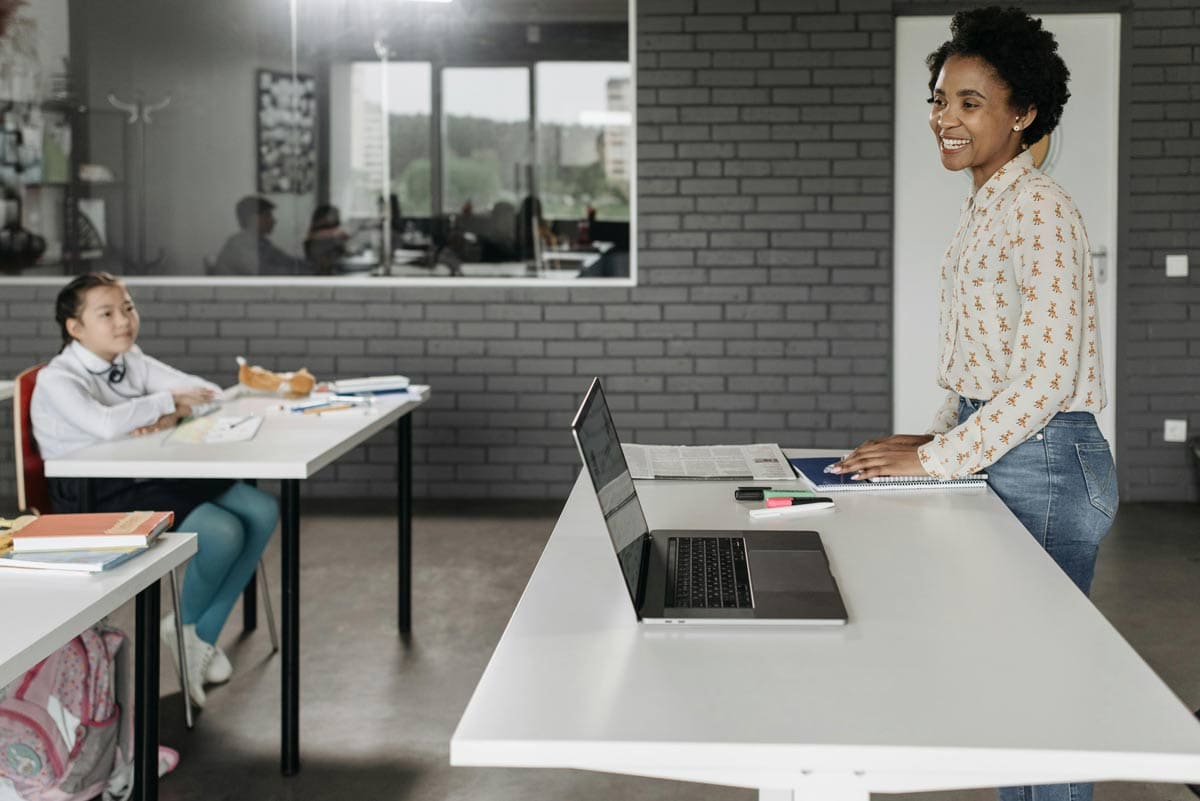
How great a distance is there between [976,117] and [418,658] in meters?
2.39

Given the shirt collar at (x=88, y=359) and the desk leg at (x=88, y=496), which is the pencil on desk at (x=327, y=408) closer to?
the shirt collar at (x=88, y=359)

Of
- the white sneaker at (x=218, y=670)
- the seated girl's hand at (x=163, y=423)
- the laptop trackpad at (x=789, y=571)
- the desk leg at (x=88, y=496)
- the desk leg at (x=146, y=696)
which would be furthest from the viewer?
the white sneaker at (x=218, y=670)

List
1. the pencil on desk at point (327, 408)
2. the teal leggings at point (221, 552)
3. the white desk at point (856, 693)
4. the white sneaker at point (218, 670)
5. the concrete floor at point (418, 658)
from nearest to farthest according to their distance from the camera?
the white desk at point (856, 693) → the concrete floor at point (418, 658) → the teal leggings at point (221, 552) → the white sneaker at point (218, 670) → the pencil on desk at point (327, 408)

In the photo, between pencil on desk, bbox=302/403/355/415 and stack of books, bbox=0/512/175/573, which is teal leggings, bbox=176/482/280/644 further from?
stack of books, bbox=0/512/175/573

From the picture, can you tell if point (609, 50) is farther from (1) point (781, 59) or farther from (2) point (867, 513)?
(2) point (867, 513)

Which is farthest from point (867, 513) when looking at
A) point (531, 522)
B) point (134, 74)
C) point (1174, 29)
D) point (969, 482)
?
point (134, 74)

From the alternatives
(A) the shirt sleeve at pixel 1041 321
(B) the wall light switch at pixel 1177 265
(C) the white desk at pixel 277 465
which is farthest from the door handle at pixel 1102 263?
(A) the shirt sleeve at pixel 1041 321

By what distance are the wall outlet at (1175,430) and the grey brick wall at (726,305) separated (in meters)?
0.05

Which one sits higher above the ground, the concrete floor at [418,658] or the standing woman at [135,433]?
the standing woman at [135,433]

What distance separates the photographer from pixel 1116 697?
1.29 meters

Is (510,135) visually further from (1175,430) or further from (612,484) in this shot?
(612,484)

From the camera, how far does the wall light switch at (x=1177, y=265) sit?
558cm

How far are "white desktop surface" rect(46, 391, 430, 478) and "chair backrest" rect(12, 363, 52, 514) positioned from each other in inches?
9.8

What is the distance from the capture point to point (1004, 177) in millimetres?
2123
